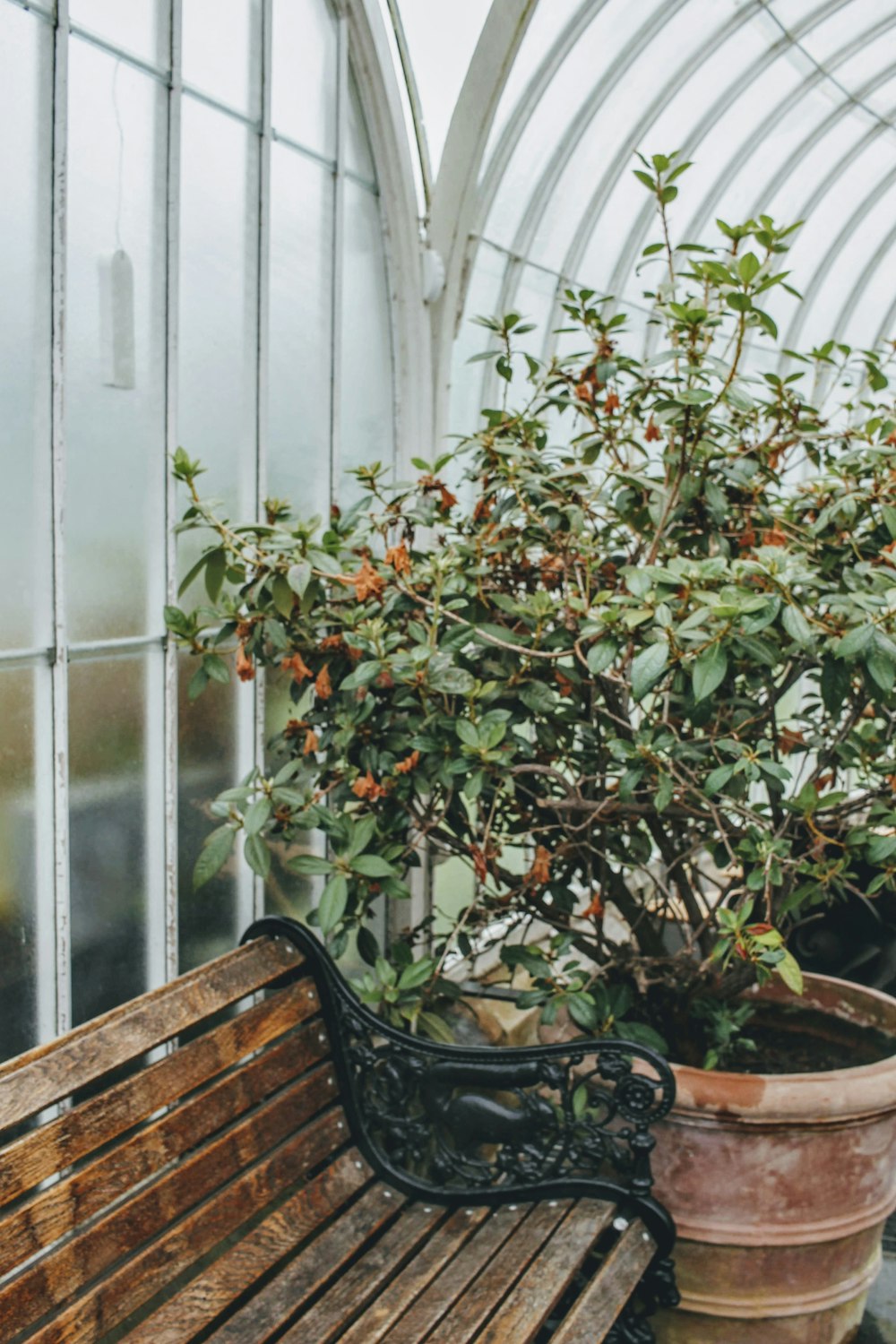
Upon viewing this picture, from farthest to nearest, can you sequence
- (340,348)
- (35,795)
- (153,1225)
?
(340,348) → (35,795) → (153,1225)

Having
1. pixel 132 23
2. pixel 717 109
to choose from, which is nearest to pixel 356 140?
pixel 132 23

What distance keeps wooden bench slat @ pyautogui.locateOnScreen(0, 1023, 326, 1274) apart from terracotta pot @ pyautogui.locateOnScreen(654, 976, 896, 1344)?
910 mm

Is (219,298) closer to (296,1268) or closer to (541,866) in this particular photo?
(541,866)

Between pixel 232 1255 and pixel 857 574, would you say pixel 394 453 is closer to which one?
pixel 857 574

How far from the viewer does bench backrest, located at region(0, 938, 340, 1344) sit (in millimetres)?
1936

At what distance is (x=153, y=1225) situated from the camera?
2.15 meters

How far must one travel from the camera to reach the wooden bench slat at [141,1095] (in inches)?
75.7

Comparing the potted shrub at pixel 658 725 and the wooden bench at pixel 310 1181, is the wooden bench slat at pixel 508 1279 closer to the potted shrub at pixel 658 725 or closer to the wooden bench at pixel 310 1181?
the wooden bench at pixel 310 1181

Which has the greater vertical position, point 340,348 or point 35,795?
point 340,348

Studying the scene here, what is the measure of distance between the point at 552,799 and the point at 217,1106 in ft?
3.70

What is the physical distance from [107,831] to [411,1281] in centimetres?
116

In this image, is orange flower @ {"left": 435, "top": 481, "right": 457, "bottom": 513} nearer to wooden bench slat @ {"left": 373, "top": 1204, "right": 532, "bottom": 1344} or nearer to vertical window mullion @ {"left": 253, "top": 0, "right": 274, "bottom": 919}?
vertical window mullion @ {"left": 253, "top": 0, "right": 274, "bottom": 919}

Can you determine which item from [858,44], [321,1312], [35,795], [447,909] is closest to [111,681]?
[35,795]

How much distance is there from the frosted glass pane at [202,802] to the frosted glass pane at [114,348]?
1.03 feet
